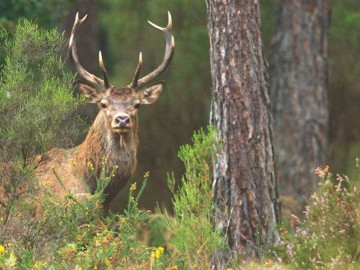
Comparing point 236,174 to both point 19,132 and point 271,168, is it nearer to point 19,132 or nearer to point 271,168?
point 271,168

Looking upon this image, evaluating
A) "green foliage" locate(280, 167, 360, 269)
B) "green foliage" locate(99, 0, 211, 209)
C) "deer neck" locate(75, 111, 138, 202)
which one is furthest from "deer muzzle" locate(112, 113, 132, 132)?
"green foliage" locate(99, 0, 211, 209)

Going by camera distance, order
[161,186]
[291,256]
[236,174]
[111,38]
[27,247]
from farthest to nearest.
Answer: [111,38] → [161,186] → [236,174] → [27,247] → [291,256]

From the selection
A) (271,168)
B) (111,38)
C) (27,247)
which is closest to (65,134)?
(27,247)

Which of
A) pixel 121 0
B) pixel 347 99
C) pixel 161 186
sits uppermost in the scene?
pixel 121 0

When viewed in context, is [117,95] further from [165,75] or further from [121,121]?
[165,75]

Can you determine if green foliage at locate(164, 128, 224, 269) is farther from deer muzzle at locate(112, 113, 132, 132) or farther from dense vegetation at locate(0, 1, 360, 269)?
deer muzzle at locate(112, 113, 132, 132)

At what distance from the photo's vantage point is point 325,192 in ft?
32.4

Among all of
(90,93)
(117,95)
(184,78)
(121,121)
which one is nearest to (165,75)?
(184,78)

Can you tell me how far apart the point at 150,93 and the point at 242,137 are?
2.69 m

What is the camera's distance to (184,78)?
23.1 meters

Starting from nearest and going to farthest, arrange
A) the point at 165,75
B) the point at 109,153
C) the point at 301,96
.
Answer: the point at 109,153, the point at 301,96, the point at 165,75

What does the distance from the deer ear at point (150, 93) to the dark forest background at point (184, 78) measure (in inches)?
297

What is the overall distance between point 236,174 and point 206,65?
35.8 feet

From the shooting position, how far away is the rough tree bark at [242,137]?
12102 millimetres
